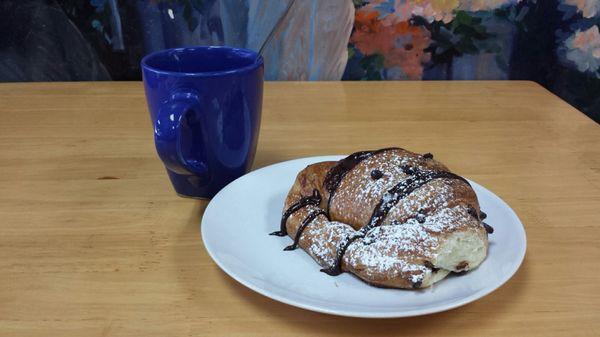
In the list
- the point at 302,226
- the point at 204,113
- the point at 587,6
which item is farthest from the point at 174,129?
the point at 587,6

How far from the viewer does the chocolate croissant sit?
47 centimetres

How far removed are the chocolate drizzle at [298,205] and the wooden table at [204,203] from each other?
0.08 m

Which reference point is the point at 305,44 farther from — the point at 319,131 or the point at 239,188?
the point at 239,188

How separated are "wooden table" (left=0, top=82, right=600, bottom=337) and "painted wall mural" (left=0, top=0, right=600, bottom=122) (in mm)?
140

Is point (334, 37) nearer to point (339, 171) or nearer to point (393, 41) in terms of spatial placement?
point (393, 41)

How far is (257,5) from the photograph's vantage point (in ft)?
3.93

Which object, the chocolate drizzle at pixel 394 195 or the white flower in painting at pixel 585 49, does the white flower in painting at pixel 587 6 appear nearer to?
the white flower in painting at pixel 585 49

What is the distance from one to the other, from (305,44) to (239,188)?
706mm

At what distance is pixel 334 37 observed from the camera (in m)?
1.25

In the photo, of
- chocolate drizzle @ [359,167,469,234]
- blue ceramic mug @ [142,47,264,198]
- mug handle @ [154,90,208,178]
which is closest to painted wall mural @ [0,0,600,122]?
blue ceramic mug @ [142,47,264,198]

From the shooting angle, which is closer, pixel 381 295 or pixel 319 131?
pixel 381 295

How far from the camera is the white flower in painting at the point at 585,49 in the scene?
1.26m

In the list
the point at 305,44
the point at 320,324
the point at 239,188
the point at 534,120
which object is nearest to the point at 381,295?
the point at 320,324

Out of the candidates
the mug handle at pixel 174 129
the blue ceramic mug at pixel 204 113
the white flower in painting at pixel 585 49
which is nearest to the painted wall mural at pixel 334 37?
the white flower in painting at pixel 585 49
